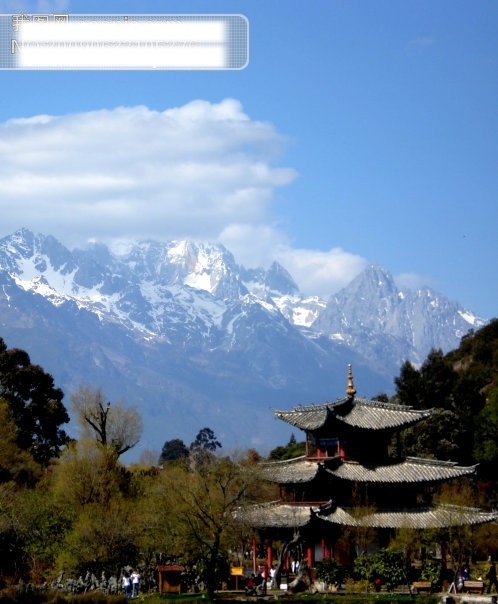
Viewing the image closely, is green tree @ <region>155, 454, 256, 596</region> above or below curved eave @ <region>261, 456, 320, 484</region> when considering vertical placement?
below

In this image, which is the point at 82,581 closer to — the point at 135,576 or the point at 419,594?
the point at 135,576

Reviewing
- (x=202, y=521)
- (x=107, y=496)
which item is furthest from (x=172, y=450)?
(x=202, y=521)

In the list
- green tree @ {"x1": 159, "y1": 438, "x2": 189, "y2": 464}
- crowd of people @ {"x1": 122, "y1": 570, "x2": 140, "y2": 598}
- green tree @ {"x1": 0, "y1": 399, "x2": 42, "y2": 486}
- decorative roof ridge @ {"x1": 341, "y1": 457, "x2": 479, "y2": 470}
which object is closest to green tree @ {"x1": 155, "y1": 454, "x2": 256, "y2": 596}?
crowd of people @ {"x1": 122, "y1": 570, "x2": 140, "y2": 598}

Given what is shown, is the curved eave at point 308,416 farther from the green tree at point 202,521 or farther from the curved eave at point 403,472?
the green tree at point 202,521

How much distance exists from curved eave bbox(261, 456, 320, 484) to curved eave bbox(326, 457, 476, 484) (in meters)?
1.34

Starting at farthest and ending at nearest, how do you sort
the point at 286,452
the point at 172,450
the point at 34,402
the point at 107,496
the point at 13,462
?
the point at 172,450, the point at 286,452, the point at 34,402, the point at 13,462, the point at 107,496

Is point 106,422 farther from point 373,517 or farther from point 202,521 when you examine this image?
point 202,521

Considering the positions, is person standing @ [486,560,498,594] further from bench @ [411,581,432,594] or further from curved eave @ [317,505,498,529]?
curved eave @ [317,505,498,529]

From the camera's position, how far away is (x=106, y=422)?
6362cm

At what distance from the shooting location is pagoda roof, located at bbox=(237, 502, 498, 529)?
53.8m

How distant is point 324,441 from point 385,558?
10.4 m

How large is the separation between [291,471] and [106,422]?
11151 millimetres

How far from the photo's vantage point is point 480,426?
253ft

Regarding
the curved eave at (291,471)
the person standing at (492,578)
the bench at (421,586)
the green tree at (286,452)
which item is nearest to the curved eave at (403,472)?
the curved eave at (291,471)
